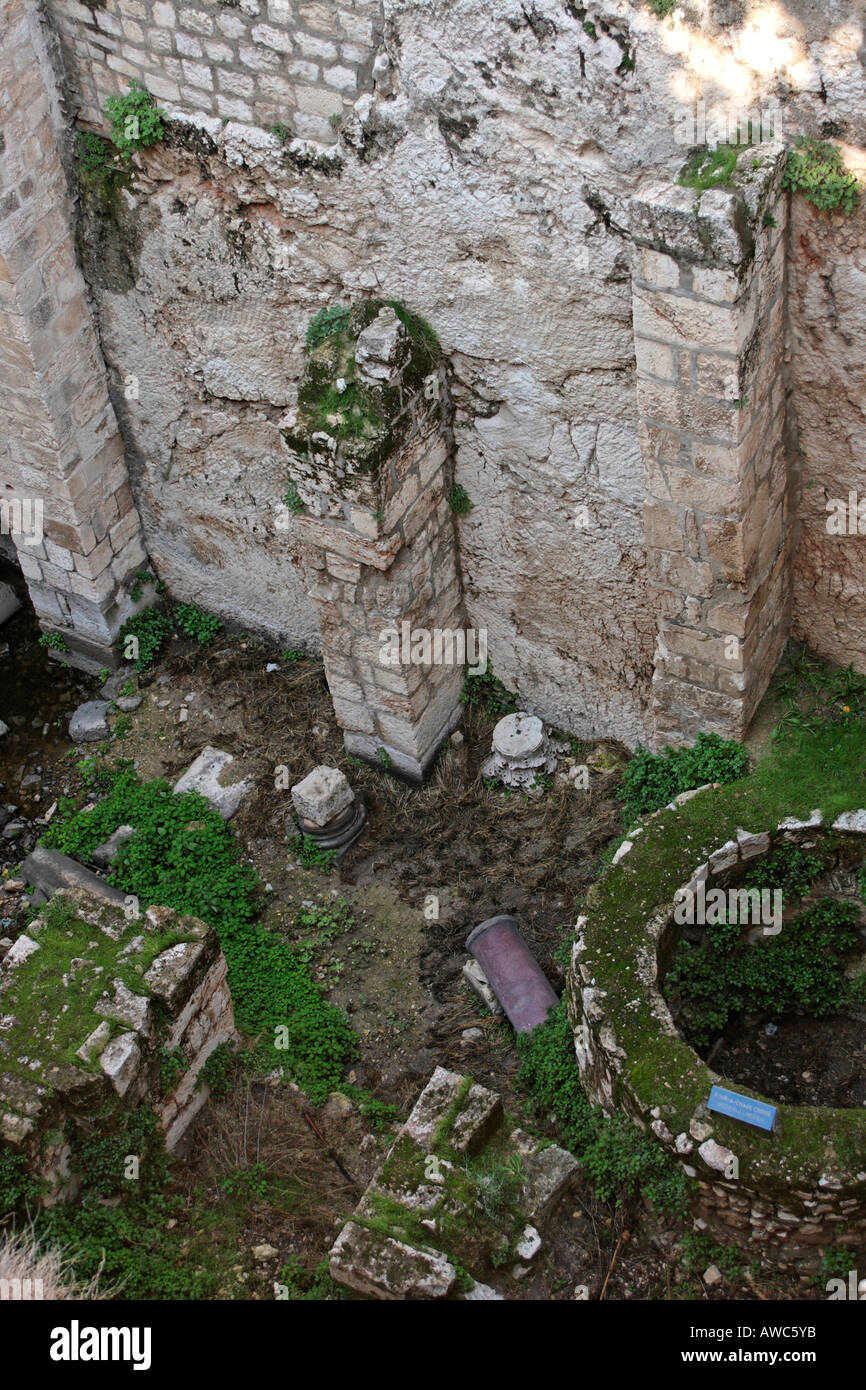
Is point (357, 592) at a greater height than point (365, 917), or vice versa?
point (357, 592)

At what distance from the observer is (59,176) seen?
8.02 m

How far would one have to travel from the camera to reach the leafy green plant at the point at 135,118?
7.48m

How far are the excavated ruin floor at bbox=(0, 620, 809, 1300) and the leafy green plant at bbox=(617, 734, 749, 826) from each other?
274 millimetres

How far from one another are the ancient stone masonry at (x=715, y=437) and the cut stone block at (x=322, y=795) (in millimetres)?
1858

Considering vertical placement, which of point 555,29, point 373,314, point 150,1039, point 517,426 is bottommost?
point 150,1039

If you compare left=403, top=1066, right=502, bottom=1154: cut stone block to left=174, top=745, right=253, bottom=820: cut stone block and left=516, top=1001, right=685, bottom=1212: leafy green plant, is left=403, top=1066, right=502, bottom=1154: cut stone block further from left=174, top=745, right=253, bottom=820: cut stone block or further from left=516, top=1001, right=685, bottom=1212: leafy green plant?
left=174, top=745, right=253, bottom=820: cut stone block

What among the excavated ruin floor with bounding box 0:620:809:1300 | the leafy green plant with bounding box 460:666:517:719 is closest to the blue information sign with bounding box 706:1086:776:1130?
the excavated ruin floor with bounding box 0:620:809:1300

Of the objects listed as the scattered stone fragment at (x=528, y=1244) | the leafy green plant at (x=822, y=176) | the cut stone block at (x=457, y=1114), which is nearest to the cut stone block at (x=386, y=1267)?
the scattered stone fragment at (x=528, y=1244)

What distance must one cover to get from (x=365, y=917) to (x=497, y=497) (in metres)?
2.45

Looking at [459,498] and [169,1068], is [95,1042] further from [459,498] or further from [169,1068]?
[459,498]

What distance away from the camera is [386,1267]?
5.88 metres

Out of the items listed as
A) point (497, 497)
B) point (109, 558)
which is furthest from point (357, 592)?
point (109, 558)

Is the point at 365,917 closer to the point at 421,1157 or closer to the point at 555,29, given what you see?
the point at 421,1157

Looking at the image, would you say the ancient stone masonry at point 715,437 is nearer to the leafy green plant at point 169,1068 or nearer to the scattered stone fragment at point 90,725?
the leafy green plant at point 169,1068
